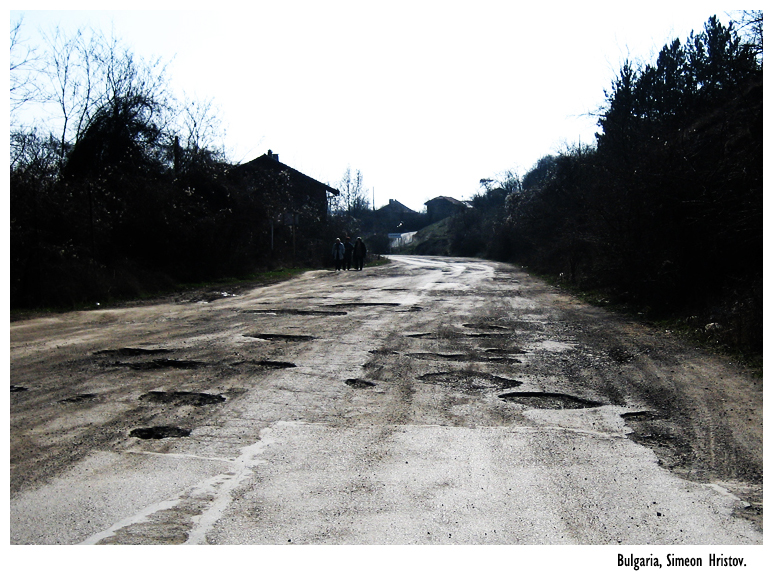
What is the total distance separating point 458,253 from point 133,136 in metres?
43.7

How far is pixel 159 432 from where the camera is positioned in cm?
446

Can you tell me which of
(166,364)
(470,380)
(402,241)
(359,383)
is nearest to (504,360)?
(470,380)

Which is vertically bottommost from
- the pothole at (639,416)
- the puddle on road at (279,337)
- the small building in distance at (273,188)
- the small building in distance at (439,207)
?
the pothole at (639,416)

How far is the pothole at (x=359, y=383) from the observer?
580 centimetres

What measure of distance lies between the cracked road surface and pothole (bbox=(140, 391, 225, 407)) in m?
0.03

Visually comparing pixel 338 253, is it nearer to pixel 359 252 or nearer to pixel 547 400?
pixel 359 252

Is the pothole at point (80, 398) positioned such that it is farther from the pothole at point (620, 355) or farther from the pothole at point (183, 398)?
the pothole at point (620, 355)

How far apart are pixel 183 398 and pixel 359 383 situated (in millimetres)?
1574

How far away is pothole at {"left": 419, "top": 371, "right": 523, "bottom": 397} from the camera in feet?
19.5

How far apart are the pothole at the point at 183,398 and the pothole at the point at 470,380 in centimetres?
199

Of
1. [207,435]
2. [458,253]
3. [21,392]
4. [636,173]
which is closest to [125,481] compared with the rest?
[207,435]

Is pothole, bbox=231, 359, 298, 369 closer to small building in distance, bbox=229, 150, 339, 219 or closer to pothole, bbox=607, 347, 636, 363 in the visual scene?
pothole, bbox=607, 347, 636, 363

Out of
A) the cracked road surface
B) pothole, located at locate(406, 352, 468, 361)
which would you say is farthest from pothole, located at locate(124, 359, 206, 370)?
pothole, located at locate(406, 352, 468, 361)

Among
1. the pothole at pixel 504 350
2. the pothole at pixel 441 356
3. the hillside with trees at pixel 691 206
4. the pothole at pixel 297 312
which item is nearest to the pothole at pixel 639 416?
the pothole at pixel 441 356
